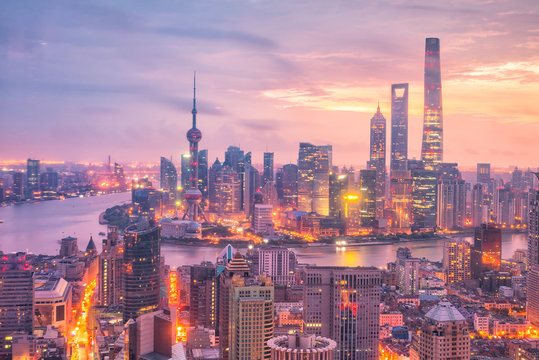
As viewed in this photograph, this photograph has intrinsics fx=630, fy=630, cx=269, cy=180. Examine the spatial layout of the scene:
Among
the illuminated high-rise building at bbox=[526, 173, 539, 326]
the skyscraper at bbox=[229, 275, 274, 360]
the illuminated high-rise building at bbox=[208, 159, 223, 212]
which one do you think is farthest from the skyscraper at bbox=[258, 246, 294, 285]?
the illuminated high-rise building at bbox=[208, 159, 223, 212]

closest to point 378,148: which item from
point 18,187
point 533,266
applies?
point 18,187

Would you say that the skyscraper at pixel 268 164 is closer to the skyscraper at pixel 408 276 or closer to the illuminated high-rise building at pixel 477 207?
the illuminated high-rise building at pixel 477 207

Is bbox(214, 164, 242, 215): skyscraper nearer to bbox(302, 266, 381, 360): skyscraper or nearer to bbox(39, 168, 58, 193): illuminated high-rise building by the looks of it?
bbox(39, 168, 58, 193): illuminated high-rise building

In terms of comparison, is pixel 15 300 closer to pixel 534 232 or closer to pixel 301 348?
pixel 301 348

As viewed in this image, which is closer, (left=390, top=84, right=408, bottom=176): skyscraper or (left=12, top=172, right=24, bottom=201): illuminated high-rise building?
(left=12, top=172, right=24, bottom=201): illuminated high-rise building

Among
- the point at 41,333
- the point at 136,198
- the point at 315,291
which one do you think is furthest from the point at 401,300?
the point at 136,198

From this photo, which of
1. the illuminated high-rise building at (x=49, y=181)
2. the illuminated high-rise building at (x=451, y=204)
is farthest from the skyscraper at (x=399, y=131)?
the illuminated high-rise building at (x=49, y=181)
